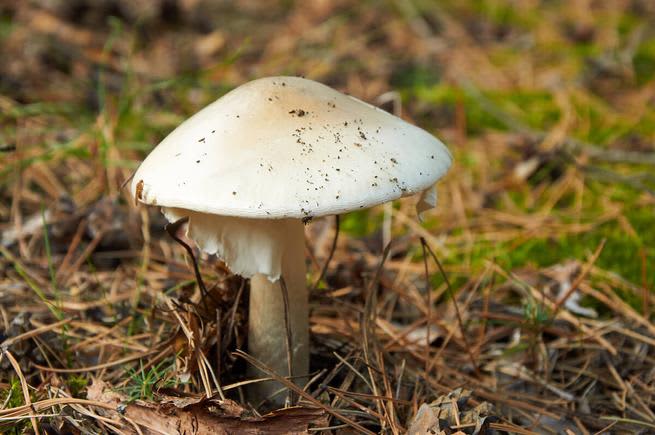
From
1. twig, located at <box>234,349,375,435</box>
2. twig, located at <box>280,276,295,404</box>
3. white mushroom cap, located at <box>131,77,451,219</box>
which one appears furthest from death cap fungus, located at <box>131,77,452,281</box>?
twig, located at <box>234,349,375,435</box>

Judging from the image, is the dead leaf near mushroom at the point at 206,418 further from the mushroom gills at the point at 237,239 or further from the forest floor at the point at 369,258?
the mushroom gills at the point at 237,239

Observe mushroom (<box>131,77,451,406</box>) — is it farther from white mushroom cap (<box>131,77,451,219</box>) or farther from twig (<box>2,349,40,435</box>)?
twig (<box>2,349,40,435</box>)

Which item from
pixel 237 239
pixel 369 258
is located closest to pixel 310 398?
pixel 237 239

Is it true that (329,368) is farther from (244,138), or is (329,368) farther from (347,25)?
(347,25)

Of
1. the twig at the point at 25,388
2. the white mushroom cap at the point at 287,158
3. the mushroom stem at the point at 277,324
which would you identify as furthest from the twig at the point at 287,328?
the twig at the point at 25,388

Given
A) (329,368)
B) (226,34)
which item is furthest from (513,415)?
(226,34)

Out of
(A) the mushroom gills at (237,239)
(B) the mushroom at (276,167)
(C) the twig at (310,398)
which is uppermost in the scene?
(B) the mushroom at (276,167)
